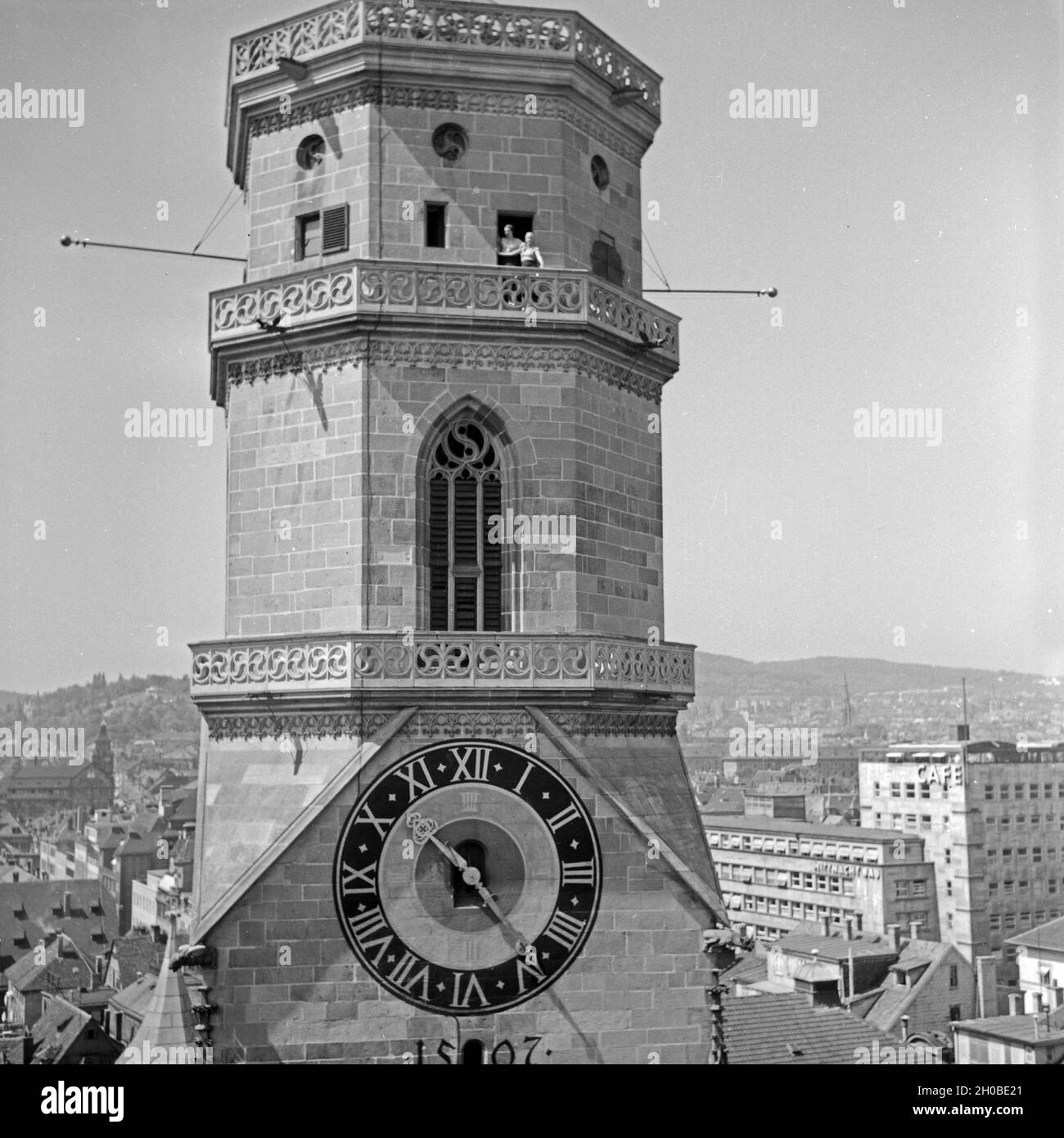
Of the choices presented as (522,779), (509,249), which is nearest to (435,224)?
(509,249)

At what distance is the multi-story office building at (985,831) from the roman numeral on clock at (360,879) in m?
76.8

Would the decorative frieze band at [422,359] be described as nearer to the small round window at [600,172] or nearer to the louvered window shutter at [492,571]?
the louvered window shutter at [492,571]

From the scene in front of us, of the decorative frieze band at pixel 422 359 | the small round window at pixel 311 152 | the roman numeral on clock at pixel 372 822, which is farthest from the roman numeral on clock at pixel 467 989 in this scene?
the small round window at pixel 311 152

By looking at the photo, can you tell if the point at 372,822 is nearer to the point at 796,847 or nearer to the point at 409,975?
the point at 409,975

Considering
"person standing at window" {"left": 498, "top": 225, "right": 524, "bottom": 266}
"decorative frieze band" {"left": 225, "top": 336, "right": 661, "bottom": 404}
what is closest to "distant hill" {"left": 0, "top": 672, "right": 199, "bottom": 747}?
"decorative frieze band" {"left": 225, "top": 336, "right": 661, "bottom": 404}

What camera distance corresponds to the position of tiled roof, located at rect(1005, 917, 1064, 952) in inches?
2970

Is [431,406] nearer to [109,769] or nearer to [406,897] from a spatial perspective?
[406,897]

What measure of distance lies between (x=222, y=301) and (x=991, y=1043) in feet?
113

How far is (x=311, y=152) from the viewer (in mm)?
24188

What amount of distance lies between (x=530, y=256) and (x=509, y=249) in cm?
38

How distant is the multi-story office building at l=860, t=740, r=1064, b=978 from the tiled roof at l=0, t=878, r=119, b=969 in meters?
46.5

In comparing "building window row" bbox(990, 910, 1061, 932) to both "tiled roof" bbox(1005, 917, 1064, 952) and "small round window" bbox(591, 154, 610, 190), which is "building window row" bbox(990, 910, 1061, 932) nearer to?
"tiled roof" bbox(1005, 917, 1064, 952)

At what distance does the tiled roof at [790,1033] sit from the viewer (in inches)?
1234
